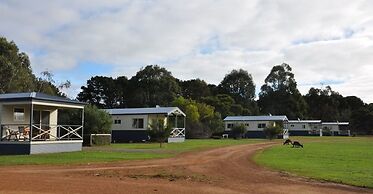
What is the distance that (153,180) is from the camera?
50.6 ft

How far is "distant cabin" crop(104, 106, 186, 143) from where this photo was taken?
49812mm

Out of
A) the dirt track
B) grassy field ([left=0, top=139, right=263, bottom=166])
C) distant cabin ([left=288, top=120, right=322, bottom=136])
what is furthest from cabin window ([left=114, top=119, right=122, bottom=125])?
distant cabin ([left=288, top=120, right=322, bottom=136])

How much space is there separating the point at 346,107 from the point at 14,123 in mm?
105433

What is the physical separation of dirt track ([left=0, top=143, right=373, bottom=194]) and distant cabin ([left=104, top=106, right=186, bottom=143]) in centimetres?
2904

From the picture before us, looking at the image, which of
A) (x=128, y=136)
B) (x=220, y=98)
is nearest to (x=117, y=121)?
(x=128, y=136)

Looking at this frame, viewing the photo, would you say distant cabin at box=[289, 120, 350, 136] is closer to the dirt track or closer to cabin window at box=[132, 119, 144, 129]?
cabin window at box=[132, 119, 144, 129]

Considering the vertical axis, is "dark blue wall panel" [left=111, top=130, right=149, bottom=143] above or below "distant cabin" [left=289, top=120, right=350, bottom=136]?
below

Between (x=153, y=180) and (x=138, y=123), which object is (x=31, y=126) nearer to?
(x=153, y=180)

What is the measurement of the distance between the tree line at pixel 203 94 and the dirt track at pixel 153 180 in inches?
1444

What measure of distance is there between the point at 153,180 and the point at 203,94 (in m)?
83.4

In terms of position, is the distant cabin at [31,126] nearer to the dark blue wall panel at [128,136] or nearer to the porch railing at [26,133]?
the porch railing at [26,133]

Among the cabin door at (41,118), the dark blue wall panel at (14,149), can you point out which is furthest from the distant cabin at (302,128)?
the dark blue wall panel at (14,149)

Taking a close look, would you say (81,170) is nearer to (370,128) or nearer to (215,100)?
(215,100)

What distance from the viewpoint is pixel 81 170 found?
1830 cm
